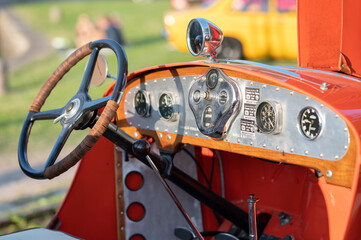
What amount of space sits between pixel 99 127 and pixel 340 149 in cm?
94

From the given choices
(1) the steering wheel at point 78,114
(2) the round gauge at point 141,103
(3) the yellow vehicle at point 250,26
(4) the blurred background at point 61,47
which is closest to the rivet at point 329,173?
(1) the steering wheel at point 78,114

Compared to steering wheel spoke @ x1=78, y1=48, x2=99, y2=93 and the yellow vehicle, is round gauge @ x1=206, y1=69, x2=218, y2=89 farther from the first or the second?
the yellow vehicle

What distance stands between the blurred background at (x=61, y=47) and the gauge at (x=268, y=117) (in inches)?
98.7

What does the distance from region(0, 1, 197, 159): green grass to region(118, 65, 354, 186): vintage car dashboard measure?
4.03m

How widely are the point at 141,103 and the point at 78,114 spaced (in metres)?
0.50

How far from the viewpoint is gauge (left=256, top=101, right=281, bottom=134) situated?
6.64 feet

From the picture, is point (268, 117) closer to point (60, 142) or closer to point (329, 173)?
point (329, 173)

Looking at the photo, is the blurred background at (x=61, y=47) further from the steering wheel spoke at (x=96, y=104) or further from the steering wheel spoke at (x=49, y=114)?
the steering wheel spoke at (x=96, y=104)

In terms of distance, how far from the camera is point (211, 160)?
2982 millimetres

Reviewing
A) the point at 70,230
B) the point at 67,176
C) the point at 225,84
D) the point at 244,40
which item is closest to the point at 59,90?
the point at 244,40

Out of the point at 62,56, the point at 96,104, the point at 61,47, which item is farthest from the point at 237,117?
the point at 61,47

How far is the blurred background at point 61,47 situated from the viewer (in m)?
4.81

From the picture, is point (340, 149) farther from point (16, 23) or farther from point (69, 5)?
point (69, 5)

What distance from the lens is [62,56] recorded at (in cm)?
1292
